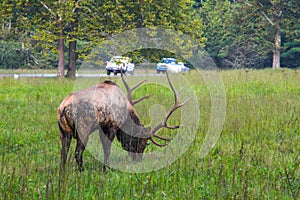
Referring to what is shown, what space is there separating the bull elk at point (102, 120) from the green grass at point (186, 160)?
0.37 meters

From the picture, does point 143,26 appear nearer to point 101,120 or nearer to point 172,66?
point 172,66

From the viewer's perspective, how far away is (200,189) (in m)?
5.13

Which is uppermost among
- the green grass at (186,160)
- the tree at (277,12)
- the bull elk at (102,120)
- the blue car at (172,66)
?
the tree at (277,12)

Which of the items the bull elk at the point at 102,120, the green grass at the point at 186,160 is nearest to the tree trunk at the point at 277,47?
the green grass at the point at 186,160

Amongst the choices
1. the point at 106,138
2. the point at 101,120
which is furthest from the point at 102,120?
the point at 106,138

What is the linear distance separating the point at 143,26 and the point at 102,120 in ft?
49.1

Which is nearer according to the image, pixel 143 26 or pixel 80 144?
pixel 80 144

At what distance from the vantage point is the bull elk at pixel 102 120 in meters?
5.75

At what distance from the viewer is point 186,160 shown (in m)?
6.11

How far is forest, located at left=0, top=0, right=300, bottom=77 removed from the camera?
20.1 metres

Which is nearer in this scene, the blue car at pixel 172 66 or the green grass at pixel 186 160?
the green grass at pixel 186 160

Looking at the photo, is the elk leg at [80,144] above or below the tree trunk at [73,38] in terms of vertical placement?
below

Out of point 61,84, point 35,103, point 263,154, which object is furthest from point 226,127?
point 61,84

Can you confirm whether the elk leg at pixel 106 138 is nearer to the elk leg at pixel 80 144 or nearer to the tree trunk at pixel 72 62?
the elk leg at pixel 80 144
